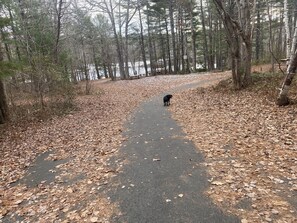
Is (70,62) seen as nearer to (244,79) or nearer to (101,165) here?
(244,79)

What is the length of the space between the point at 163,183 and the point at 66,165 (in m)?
3.18

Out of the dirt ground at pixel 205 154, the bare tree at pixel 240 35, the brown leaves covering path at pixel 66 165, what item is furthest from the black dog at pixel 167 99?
the bare tree at pixel 240 35

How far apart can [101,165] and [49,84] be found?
903 cm

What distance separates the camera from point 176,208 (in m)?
3.99

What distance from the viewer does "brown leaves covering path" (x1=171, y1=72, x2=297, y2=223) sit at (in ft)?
12.6

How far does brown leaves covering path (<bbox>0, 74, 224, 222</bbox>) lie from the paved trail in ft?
1.28

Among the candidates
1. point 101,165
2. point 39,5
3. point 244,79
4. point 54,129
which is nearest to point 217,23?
point 244,79

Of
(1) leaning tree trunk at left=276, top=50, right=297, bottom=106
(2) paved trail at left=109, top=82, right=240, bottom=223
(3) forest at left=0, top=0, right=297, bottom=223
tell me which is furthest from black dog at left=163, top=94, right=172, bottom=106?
(1) leaning tree trunk at left=276, top=50, right=297, bottom=106

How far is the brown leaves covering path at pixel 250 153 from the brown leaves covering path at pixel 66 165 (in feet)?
7.55

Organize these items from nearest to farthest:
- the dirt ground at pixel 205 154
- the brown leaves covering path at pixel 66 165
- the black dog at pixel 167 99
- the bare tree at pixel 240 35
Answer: the dirt ground at pixel 205 154
the brown leaves covering path at pixel 66 165
the bare tree at pixel 240 35
the black dog at pixel 167 99

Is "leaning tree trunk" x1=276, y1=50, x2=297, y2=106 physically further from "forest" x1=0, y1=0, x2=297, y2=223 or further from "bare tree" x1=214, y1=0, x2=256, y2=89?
"bare tree" x1=214, y1=0, x2=256, y2=89

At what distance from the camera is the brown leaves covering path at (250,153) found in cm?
383

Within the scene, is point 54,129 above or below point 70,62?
below

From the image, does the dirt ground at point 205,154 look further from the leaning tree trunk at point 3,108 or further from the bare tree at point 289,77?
the leaning tree trunk at point 3,108
